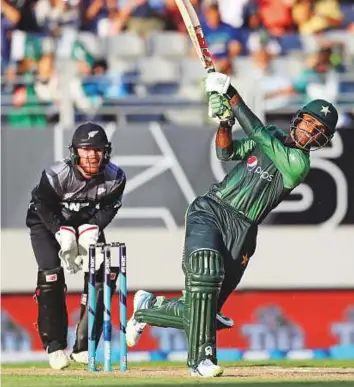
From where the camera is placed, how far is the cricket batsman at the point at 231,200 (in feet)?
28.0

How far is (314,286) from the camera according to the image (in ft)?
47.4

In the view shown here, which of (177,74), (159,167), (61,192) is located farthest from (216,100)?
(177,74)

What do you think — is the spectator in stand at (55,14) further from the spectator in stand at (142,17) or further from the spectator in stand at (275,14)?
the spectator in stand at (275,14)

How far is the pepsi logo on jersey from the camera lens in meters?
8.73

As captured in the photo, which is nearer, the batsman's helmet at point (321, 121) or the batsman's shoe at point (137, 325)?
the batsman's helmet at point (321, 121)

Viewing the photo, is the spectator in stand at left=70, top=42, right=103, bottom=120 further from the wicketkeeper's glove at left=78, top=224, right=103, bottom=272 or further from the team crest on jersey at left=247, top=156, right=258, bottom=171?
the team crest on jersey at left=247, top=156, right=258, bottom=171

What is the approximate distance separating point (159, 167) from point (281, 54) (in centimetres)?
255

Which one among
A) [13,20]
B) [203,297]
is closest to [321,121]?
[203,297]

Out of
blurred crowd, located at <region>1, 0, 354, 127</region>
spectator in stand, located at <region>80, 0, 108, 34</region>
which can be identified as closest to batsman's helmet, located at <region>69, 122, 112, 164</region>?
blurred crowd, located at <region>1, 0, 354, 127</region>

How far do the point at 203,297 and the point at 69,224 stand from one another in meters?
1.70

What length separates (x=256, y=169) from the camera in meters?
8.76

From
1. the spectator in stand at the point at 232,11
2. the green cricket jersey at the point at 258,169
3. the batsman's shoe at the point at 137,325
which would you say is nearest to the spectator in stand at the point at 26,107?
the spectator in stand at the point at 232,11

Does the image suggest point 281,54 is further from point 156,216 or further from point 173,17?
Answer: point 156,216

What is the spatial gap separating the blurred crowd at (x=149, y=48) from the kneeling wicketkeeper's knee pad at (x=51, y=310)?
4.53 m
